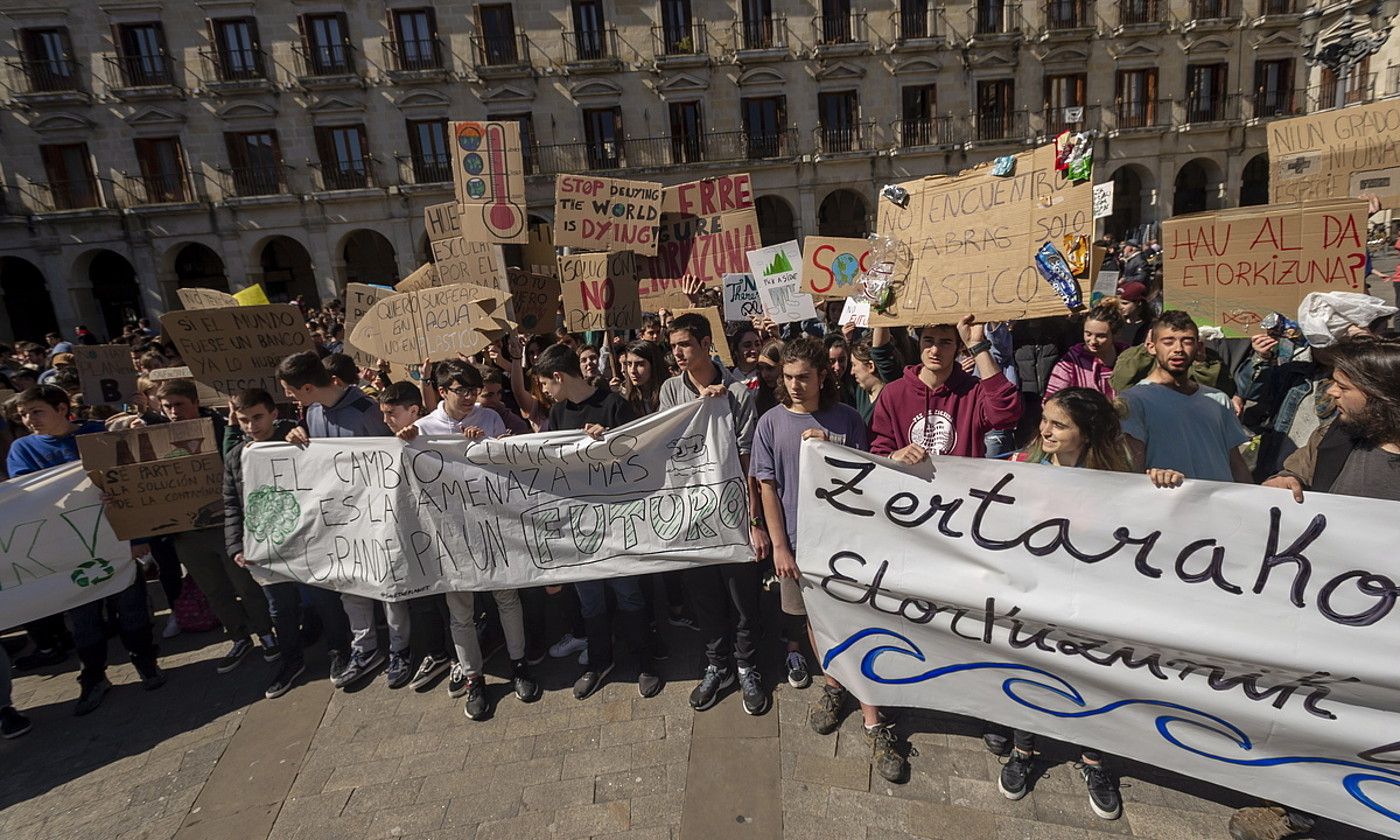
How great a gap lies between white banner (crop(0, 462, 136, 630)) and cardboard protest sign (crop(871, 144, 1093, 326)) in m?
4.55

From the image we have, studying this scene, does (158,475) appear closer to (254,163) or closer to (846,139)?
(254,163)

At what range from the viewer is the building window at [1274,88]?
23.3 m

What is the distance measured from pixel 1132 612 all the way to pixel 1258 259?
279 centimetres

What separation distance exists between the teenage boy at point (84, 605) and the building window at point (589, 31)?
20364mm

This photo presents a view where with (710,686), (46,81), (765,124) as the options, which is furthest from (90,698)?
(46,81)

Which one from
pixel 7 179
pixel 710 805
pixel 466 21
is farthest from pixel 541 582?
pixel 7 179

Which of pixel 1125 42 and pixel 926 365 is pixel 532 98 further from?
pixel 926 365

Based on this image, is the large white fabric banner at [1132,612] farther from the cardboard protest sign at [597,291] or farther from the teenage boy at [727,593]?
the cardboard protest sign at [597,291]

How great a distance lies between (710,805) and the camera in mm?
2891

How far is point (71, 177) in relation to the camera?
20594mm

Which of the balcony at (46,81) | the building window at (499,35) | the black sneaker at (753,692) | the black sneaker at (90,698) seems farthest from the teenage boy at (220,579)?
the balcony at (46,81)

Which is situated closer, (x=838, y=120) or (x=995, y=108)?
(x=838, y=120)

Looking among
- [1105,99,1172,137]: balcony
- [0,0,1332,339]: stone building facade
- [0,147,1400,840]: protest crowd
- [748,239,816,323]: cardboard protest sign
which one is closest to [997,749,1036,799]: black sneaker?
[0,147,1400,840]: protest crowd

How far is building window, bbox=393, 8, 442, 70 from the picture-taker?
67.8ft
